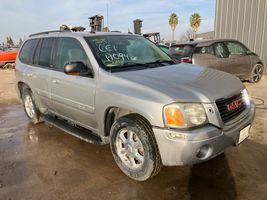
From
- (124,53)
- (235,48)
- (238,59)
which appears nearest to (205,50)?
(238,59)

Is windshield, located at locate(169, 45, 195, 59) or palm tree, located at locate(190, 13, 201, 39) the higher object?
palm tree, located at locate(190, 13, 201, 39)

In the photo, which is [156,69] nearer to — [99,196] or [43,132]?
[99,196]

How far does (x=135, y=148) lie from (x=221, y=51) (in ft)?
21.1

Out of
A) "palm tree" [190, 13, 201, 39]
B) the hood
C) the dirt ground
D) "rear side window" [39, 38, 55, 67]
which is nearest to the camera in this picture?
the hood

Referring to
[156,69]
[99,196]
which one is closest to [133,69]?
[156,69]

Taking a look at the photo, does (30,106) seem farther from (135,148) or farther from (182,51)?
(182,51)

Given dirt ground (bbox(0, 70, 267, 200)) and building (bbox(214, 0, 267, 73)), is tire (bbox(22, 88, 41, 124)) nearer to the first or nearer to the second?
dirt ground (bbox(0, 70, 267, 200))

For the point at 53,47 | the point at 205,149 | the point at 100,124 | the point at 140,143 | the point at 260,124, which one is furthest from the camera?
the point at 260,124

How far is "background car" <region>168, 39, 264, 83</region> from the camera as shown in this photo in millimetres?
8422

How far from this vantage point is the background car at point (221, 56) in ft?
27.6

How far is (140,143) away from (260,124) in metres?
3.05

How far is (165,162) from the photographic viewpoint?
3062mm

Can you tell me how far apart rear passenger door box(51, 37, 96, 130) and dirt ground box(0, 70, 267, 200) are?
55cm

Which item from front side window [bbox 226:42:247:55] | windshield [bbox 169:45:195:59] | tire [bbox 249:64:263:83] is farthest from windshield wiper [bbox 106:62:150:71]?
tire [bbox 249:64:263:83]
